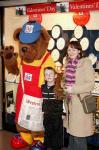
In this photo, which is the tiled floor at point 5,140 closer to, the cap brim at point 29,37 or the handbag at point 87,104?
the handbag at point 87,104

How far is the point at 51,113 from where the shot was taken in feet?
14.0

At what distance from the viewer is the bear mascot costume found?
14.2ft

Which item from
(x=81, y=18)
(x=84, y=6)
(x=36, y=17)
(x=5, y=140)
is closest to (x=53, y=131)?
(x=5, y=140)

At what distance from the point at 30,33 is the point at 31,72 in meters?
0.47

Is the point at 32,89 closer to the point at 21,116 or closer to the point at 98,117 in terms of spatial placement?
the point at 21,116

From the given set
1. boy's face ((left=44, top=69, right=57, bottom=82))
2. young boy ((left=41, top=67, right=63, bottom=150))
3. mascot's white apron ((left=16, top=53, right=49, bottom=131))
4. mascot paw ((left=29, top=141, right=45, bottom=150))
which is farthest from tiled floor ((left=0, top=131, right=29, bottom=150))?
boy's face ((left=44, top=69, right=57, bottom=82))

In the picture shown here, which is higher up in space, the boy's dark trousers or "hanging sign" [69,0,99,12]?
"hanging sign" [69,0,99,12]

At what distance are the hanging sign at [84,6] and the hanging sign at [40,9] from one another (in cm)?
29

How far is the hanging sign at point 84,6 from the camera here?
178 inches

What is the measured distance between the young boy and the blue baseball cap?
39cm

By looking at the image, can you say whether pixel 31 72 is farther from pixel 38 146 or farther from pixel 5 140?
pixel 5 140

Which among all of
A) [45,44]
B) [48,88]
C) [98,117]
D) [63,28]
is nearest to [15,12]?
[63,28]

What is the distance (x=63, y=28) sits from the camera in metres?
4.92

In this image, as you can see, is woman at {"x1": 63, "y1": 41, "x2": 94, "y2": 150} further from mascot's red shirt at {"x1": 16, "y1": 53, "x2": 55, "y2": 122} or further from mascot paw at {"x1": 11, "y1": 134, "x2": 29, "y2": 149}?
mascot paw at {"x1": 11, "y1": 134, "x2": 29, "y2": 149}
